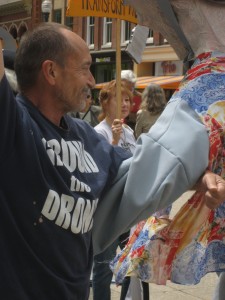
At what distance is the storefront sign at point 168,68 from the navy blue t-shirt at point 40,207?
19.8 metres

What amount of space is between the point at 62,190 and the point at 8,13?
31.4m

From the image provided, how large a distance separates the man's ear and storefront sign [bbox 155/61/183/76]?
Result: 19.8 metres

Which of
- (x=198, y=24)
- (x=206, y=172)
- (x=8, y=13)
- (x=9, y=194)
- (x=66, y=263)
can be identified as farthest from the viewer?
(x=8, y=13)

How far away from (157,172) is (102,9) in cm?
241

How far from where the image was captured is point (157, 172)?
183 centimetres

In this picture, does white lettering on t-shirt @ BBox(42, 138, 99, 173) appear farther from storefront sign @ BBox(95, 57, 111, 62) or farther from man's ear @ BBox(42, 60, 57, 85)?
storefront sign @ BBox(95, 57, 111, 62)

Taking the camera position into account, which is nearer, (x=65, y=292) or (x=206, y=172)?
(x=65, y=292)

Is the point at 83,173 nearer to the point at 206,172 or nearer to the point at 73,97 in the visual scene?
the point at 73,97

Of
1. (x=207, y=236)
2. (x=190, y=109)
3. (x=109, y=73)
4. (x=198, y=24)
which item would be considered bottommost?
(x=109, y=73)

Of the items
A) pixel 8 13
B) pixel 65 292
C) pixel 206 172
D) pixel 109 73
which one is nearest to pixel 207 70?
pixel 206 172

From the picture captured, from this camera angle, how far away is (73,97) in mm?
1724

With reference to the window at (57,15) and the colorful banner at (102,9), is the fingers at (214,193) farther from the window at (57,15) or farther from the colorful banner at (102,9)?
the window at (57,15)

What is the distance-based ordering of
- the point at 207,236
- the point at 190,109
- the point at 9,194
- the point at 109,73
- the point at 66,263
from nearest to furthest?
the point at 9,194
the point at 66,263
the point at 190,109
the point at 207,236
the point at 109,73

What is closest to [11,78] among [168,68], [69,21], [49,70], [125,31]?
[49,70]
